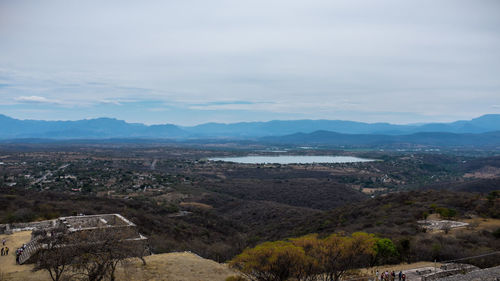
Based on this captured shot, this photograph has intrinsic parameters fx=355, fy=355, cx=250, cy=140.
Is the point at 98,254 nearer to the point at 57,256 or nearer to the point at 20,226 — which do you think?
the point at 57,256

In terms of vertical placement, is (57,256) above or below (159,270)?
above

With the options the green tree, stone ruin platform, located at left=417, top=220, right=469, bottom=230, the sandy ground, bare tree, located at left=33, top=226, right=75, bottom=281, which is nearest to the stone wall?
the sandy ground

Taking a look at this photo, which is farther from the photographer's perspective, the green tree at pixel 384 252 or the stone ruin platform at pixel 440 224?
the stone ruin platform at pixel 440 224

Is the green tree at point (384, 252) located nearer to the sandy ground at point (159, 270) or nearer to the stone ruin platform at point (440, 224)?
the stone ruin platform at point (440, 224)

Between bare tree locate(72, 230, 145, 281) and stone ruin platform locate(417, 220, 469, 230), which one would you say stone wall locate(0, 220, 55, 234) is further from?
stone ruin platform locate(417, 220, 469, 230)

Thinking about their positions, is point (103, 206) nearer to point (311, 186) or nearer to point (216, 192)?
point (216, 192)

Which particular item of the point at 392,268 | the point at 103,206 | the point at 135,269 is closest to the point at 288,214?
the point at 103,206

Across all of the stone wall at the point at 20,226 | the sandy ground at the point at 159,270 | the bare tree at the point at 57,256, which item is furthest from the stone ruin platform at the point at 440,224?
the stone wall at the point at 20,226

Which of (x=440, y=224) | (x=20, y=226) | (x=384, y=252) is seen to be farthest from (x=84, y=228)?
(x=440, y=224)
